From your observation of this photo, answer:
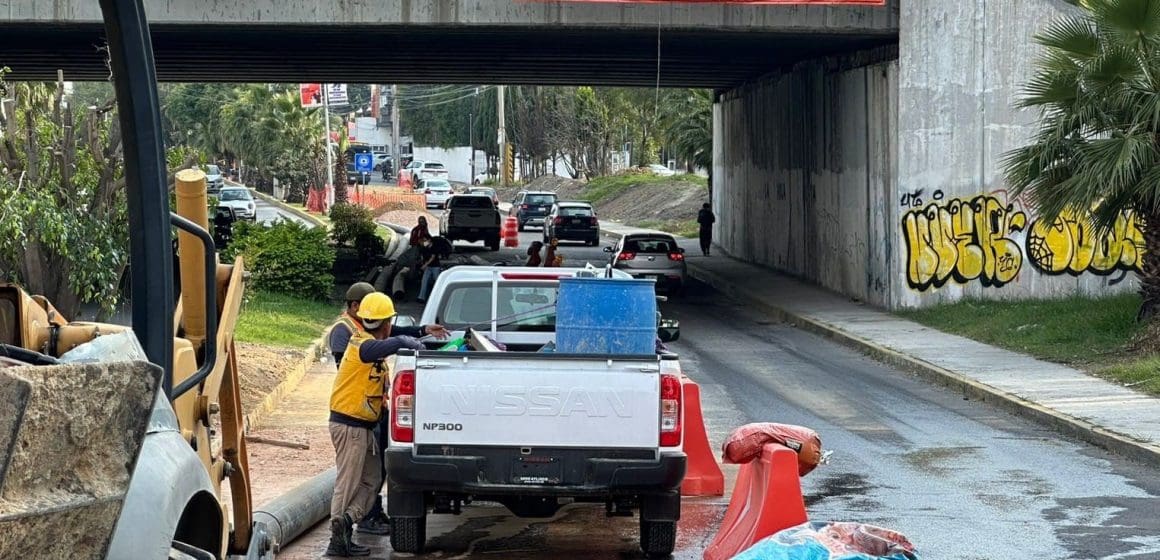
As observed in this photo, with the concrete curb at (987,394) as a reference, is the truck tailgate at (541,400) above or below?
above

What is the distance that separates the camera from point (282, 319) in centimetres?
2431

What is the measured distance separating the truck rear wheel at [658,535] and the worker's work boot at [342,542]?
70.4 inches

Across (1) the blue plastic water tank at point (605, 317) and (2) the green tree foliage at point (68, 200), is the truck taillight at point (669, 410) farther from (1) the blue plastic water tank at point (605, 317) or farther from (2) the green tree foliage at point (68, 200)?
(2) the green tree foliage at point (68, 200)

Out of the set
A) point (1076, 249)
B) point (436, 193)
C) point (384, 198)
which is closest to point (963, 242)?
point (1076, 249)

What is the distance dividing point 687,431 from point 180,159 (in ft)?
26.8

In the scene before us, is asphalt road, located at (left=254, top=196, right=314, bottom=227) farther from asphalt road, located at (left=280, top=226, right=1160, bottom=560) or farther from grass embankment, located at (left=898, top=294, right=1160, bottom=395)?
asphalt road, located at (left=280, top=226, right=1160, bottom=560)

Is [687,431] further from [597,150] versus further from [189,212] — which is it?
[597,150]

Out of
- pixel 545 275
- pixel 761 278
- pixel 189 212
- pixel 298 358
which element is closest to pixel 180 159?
pixel 298 358

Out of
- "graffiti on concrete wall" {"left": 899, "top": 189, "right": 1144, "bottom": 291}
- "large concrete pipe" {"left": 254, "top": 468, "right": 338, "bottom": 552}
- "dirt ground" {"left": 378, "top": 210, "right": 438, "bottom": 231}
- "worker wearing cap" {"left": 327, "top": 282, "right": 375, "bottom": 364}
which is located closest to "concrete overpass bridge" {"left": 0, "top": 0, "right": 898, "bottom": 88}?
"graffiti on concrete wall" {"left": 899, "top": 189, "right": 1144, "bottom": 291}

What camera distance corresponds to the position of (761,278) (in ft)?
121

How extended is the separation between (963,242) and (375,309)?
19539 mm

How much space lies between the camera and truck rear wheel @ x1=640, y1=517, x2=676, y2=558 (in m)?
9.41

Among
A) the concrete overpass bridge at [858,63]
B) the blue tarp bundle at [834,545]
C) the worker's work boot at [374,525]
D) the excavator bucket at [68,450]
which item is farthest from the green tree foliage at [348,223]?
the excavator bucket at [68,450]

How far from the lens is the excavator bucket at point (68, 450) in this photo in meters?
3.01
